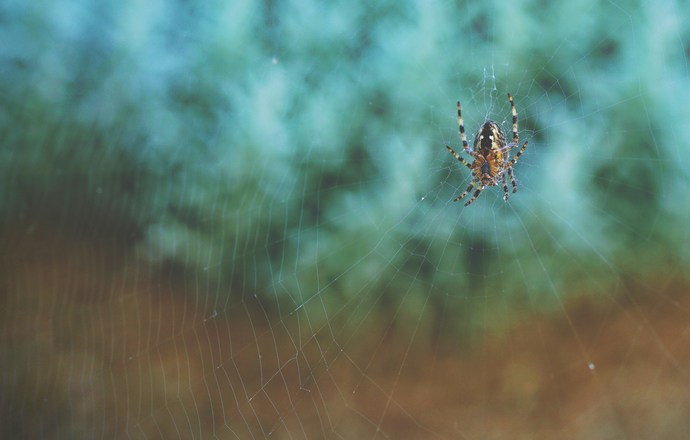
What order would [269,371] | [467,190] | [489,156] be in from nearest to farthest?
[269,371], [489,156], [467,190]

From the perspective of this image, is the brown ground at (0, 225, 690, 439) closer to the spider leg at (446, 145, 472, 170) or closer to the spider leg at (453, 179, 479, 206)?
the spider leg at (453, 179, 479, 206)

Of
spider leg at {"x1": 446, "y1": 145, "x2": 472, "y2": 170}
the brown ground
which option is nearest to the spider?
spider leg at {"x1": 446, "y1": 145, "x2": 472, "y2": 170}

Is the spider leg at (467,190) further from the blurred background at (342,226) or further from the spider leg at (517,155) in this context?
the spider leg at (517,155)

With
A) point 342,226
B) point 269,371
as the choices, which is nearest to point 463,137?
point 342,226

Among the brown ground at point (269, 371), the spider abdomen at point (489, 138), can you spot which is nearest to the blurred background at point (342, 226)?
the brown ground at point (269, 371)

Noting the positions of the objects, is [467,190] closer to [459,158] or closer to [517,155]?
[459,158]

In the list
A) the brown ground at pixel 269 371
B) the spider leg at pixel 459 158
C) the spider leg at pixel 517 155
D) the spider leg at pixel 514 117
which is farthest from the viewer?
the spider leg at pixel 459 158

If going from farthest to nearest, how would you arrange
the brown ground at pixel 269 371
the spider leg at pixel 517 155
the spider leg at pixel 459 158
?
the spider leg at pixel 459 158
the spider leg at pixel 517 155
the brown ground at pixel 269 371
